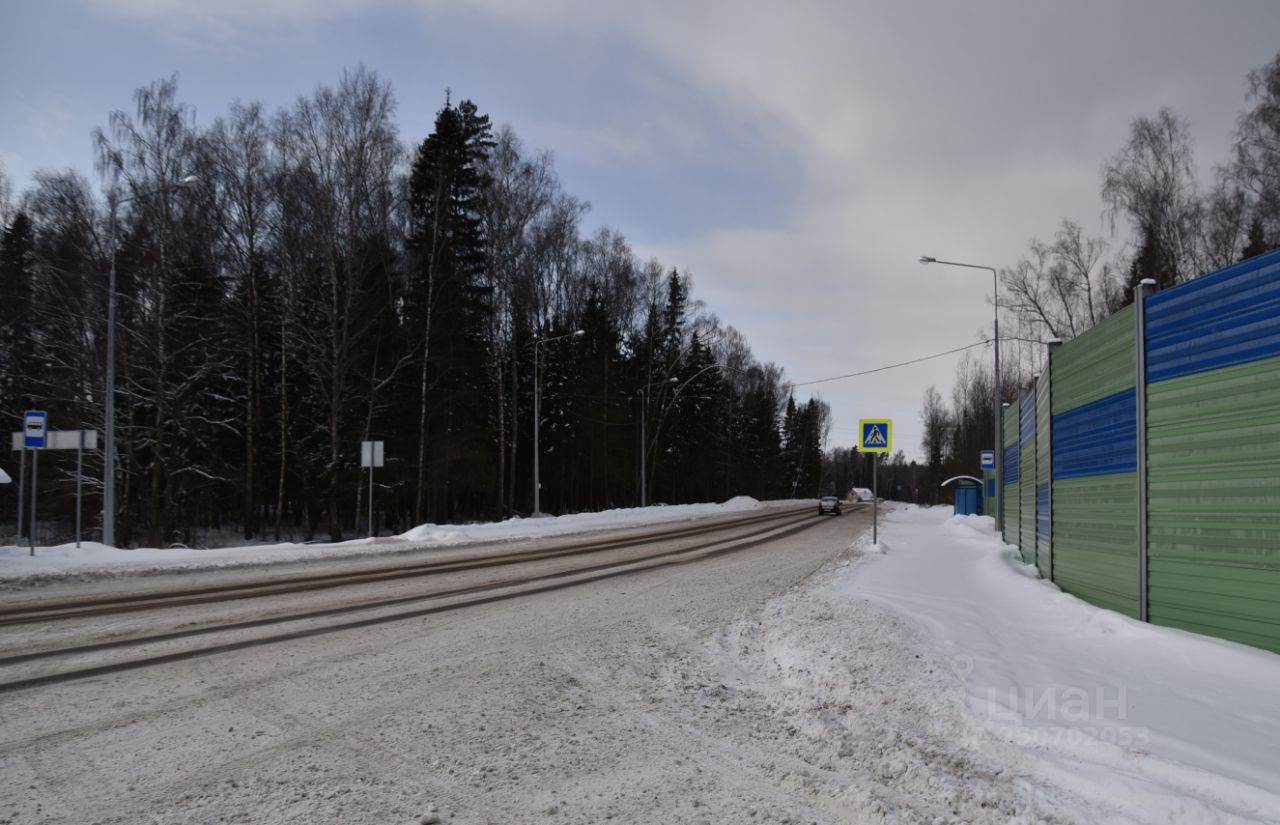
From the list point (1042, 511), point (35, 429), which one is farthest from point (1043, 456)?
point (35, 429)

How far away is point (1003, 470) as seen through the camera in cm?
2216

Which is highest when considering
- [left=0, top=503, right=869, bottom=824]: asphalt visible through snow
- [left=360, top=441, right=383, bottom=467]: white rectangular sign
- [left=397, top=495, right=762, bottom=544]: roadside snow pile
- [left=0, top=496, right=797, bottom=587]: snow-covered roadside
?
[left=360, top=441, right=383, bottom=467]: white rectangular sign

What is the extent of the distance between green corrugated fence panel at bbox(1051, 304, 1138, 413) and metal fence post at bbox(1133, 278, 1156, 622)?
13cm

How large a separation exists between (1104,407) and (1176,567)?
93.7 inches

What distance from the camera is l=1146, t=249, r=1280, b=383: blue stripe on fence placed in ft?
18.8

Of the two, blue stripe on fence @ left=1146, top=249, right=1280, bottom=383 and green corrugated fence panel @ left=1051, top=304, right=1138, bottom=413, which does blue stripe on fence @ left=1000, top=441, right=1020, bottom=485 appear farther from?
blue stripe on fence @ left=1146, top=249, right=1280, bottom=383

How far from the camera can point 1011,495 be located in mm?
19500

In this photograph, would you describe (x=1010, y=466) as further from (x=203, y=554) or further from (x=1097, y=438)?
(x=203, y=554)

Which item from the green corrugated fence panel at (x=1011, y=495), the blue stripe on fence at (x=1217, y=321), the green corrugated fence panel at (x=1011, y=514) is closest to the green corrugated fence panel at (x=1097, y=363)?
the blue stripe on fence at (x=1217, y=321)

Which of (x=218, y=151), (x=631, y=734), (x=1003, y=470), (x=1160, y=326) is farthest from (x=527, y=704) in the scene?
(x=218, y=151)

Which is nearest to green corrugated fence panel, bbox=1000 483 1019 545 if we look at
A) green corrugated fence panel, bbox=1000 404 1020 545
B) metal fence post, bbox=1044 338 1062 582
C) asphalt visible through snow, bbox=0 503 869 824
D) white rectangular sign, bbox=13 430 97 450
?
green corrugated fence panel, bbox=1000 404 1020 545

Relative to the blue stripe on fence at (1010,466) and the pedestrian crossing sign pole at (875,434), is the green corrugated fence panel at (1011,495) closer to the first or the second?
the blue stripe on fence at (1010,466)

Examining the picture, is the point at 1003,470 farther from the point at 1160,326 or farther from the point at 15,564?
the point at 15,564

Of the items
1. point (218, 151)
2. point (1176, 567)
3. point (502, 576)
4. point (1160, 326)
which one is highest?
point (218, 151)
